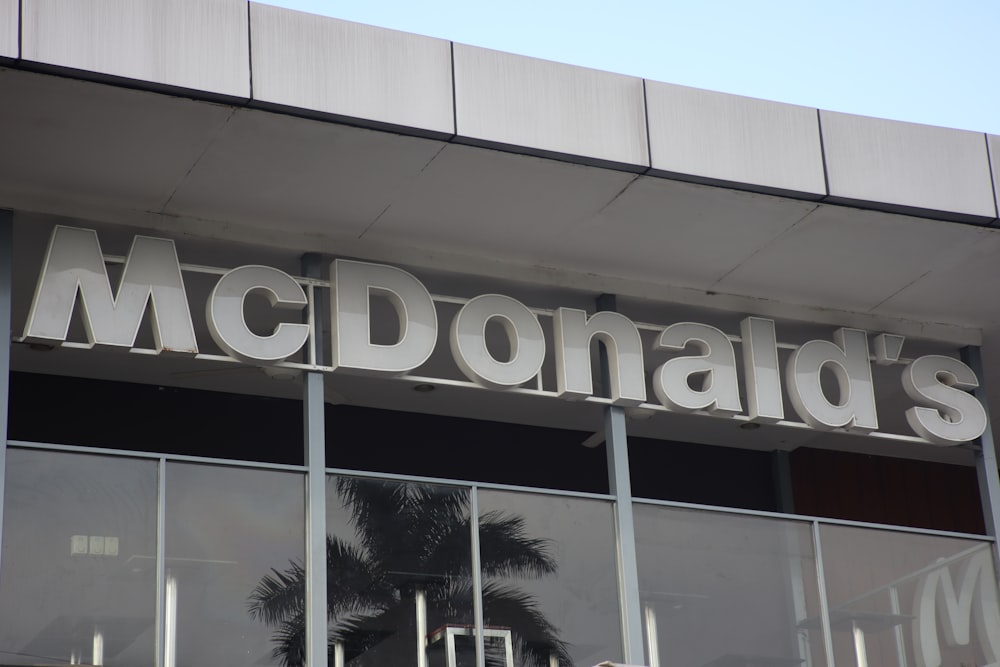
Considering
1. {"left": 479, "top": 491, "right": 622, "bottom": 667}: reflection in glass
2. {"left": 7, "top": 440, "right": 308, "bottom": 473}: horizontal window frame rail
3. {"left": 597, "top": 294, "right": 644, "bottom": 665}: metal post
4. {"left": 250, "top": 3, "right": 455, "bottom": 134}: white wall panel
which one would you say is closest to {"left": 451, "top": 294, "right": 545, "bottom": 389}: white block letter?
{"left": 597, "top": 294, "right": 644, "bottom": 665}: metal post

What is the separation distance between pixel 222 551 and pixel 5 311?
7.67 feet

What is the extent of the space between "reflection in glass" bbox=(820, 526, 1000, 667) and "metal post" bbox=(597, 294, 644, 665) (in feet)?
5.98

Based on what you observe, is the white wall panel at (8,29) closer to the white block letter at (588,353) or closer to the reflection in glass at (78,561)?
the reflection in glass at (78,561)

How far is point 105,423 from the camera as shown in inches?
575

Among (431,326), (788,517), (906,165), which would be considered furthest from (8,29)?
(788,517)

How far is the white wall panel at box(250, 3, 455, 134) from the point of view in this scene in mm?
10836

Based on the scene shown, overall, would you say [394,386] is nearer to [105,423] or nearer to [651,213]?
[105,423]

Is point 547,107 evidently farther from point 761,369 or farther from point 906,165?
point 761,369

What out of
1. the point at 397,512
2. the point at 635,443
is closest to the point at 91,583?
the point at 397,512

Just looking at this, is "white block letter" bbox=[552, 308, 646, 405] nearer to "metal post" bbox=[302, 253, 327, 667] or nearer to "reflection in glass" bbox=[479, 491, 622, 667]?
"reflection in glass" bbox=[479, 491, 622, 667]

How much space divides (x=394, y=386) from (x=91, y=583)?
4980mm

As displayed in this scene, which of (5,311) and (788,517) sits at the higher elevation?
(5,311)

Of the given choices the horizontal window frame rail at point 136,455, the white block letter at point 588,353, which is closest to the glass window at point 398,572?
the horizontal window frame rail at point 136,455

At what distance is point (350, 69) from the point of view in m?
11.1
